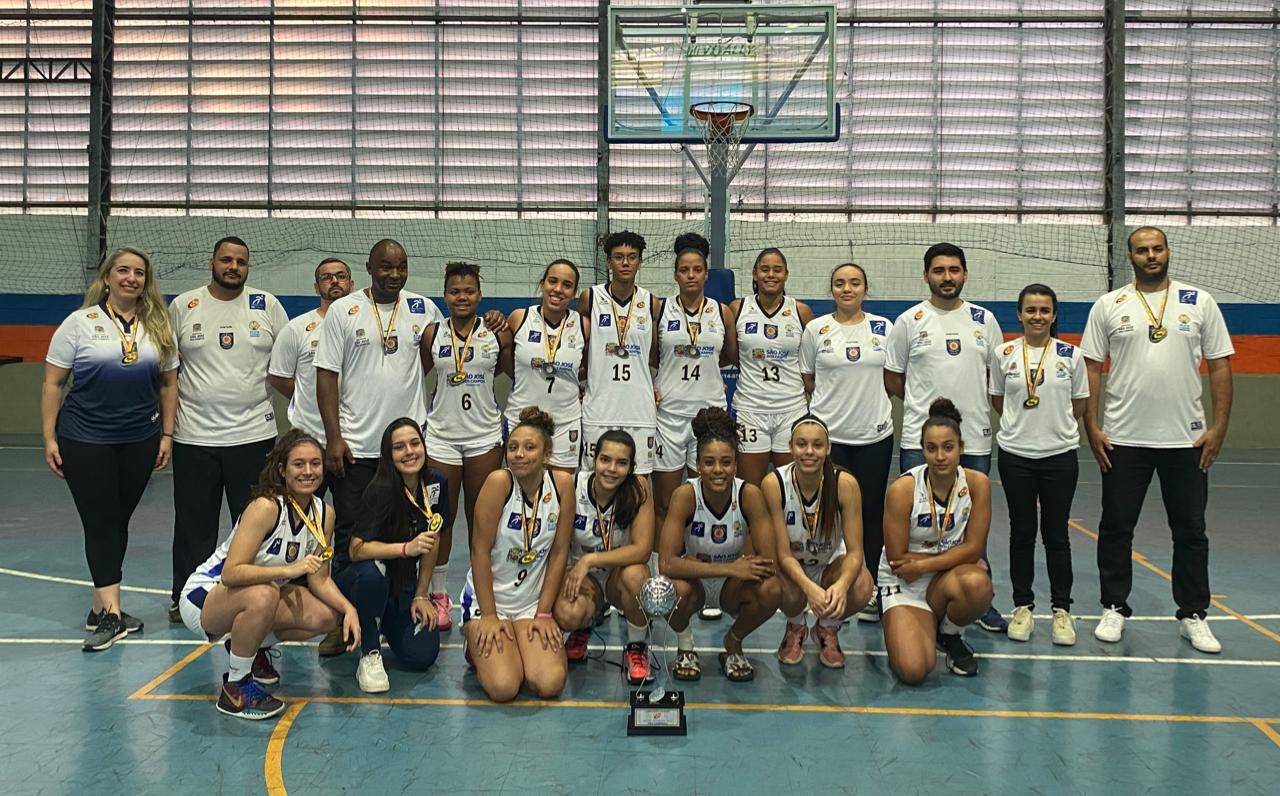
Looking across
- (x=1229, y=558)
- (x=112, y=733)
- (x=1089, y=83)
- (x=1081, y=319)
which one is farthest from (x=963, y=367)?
(x=1089, y=83)

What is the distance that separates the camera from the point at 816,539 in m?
4.15

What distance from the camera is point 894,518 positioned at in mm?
4145

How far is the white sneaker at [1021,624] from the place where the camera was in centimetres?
454

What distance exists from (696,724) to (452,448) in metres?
1.97

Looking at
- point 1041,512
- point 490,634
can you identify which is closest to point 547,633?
point 490,634

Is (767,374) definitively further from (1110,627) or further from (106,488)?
(106,488)

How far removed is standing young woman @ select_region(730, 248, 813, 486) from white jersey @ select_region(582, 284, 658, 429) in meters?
0.50

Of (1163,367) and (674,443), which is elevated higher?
(1163,367)

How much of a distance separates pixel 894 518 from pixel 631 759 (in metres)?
1.65

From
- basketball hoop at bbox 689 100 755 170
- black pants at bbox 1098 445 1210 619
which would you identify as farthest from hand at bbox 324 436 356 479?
basketball hoop at bbox 689 100 755 170

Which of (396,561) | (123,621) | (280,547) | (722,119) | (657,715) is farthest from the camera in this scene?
(722,119)

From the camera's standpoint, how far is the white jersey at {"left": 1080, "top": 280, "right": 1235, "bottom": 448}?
443cm

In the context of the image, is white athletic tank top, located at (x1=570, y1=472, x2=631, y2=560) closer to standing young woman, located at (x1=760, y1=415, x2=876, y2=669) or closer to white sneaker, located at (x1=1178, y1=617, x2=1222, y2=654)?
standing young woman, located at (x1=760, y1=415, x2=876, y2=669)

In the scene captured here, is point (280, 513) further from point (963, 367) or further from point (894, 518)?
point (963, 367)
